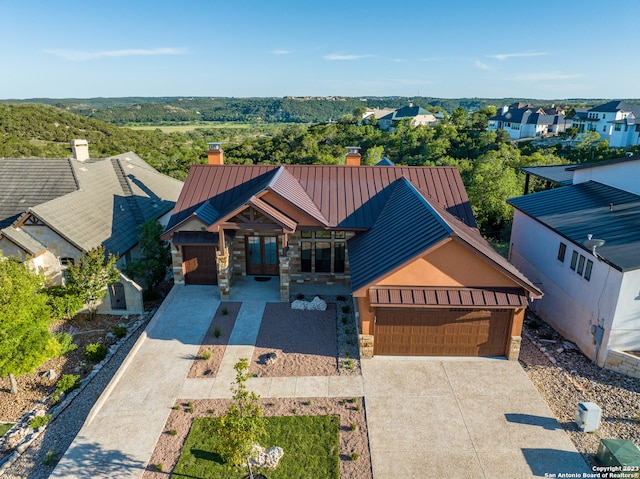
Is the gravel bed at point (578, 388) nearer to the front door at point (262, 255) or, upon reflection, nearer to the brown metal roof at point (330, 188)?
the brown metal roof at point (330, 188)

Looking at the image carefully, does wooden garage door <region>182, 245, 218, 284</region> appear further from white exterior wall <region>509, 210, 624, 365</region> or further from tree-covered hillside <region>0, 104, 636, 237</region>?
tree-covered hillside <region>0, 104, 636, 237</region>

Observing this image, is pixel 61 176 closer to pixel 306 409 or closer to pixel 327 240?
pixel 327 240

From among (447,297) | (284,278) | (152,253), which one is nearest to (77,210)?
(152,253)

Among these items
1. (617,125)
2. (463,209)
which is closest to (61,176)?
(463,209)

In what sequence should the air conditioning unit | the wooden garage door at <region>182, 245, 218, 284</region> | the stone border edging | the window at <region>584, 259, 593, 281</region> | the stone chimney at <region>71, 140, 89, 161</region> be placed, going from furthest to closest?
the stone chimney at <region>71, 140, 89, 161</region> < the wooden garage door at <region>182, 245, 218, 284</region> < the window at <region>584, 259, 593, 281</region> < the air conditioning unit < the stone border edging

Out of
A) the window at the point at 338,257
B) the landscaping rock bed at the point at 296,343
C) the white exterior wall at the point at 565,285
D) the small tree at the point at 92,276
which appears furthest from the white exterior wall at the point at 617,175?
the small tree at the point at 92,276

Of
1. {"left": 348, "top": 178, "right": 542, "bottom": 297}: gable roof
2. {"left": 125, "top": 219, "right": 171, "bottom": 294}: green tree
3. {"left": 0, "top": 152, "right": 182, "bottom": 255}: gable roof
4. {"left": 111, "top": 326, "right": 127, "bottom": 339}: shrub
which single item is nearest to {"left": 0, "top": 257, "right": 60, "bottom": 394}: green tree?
{"left": 111, "top": 326, "right": 127, "bottom": 339}: shrub

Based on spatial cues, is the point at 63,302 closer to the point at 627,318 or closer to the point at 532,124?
the point at 627,318
